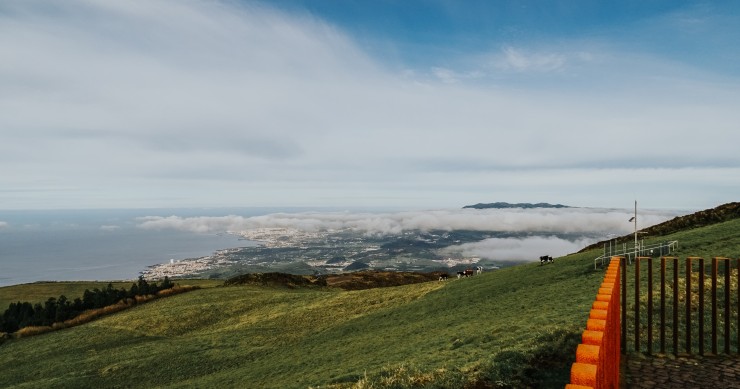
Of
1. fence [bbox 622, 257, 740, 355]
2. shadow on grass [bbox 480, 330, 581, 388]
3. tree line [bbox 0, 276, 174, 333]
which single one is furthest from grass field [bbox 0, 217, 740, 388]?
tree line [bbox 0, 276, 174, 333]

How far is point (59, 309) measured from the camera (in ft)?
188

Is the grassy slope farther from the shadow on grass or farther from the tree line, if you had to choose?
the tree line

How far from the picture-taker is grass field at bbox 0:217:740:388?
44.3 ft

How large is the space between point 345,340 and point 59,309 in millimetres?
51887

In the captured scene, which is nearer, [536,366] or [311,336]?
[536,366]

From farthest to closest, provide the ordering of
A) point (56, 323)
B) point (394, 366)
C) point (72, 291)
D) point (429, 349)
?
point (72, 291) → point (56, 323) → point (429, 349) → point (394, 366)

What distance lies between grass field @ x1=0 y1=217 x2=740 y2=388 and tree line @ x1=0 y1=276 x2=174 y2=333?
307 inches

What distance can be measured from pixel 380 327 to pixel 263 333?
38.6 feet

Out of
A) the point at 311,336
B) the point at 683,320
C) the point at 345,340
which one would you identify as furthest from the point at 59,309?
the point at 683,320

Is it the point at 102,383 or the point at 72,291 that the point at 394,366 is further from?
the point at 72,291

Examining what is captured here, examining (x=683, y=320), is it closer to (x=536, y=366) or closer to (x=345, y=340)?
(x=536, y=366)

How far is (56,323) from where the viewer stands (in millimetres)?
52719

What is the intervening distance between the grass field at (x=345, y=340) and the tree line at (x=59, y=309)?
7799 millimetres

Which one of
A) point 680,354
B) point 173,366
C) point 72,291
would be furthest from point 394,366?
point 72,291
